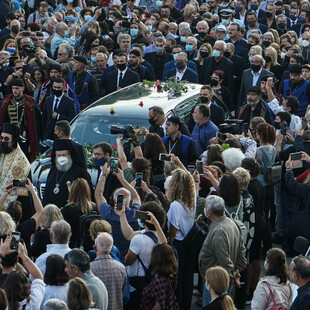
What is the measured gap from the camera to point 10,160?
1308cm

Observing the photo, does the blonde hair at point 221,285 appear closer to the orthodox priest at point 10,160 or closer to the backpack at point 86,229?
the backpack at point 86,229

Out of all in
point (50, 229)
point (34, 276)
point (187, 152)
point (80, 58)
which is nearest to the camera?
point (34, 276)

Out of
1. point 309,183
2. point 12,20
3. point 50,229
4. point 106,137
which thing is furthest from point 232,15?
point 50,229

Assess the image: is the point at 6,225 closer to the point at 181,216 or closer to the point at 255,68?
the point at 181,216

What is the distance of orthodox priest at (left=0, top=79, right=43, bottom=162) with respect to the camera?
1620 cm

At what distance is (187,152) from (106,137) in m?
1.54

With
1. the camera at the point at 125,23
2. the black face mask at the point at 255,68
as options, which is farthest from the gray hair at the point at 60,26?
the black face mask at the point at 255,68

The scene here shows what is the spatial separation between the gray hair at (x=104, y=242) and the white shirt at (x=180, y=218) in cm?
159

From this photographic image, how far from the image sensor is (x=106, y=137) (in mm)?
14922

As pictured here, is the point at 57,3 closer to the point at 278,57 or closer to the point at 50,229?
the point at 278,57

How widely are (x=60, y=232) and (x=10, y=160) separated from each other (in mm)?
3404

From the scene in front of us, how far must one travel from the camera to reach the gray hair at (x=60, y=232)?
989cm

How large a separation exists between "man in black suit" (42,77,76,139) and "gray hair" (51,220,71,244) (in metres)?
6.63

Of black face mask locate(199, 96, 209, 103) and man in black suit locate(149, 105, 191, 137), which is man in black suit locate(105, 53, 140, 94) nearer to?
black face mask locate(199, 96, 209, 103)
